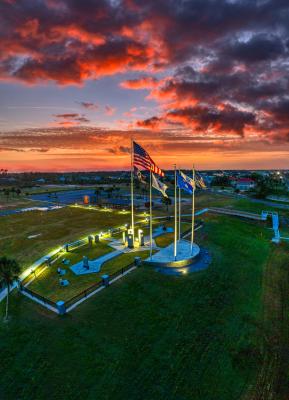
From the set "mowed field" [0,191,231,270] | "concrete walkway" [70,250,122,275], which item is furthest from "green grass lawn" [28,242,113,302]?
"mowed field" [0,191,231,270]

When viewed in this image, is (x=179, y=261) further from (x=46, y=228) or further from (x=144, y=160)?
(x=46, y=228)

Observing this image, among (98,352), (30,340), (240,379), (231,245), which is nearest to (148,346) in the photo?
(98,352)

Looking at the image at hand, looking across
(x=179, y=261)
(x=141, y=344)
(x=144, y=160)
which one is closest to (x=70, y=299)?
(x=141, y=344)

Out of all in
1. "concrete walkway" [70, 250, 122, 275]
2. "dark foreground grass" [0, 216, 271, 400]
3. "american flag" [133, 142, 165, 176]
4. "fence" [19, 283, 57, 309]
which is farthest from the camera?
"concrete walkway" [70, 250, 122, 275]

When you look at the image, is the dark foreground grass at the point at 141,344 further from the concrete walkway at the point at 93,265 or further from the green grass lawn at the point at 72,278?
the concrete walkway at the point at 93,265

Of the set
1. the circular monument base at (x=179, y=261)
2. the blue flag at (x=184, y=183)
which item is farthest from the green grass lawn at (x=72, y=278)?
the blue flag at (x=184, y=183)

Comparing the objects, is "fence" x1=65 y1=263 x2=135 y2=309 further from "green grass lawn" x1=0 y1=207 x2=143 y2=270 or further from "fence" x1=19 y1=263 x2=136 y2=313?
"green grass lawn" x1=0 y1=207 x2=143 y2=270

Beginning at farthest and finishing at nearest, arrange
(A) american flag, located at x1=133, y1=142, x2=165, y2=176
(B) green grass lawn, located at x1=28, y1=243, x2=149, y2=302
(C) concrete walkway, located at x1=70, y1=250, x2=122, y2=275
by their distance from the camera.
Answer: (C) concrete walkway, located at x1=70, y1=250, x2=122, y2=275 < (A) american flag, located at x1=133, y1=142, x2=165, y2=176 < (B) green grass lawn, located at x1=28, y1=243, x2=149, y2=302
